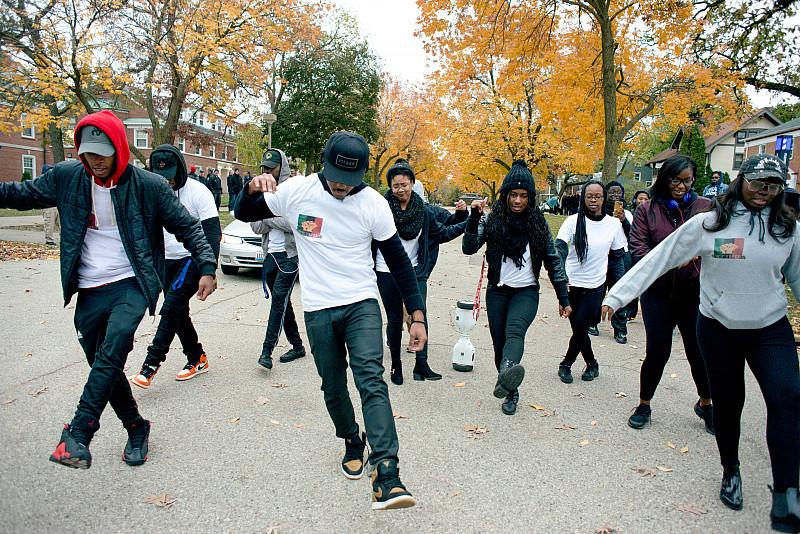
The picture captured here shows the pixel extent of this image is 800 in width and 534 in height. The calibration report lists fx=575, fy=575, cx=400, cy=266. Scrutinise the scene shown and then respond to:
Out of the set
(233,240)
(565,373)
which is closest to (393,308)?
(565,373)

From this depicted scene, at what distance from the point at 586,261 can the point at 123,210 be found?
168 inches

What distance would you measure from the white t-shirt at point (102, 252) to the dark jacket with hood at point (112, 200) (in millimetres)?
57

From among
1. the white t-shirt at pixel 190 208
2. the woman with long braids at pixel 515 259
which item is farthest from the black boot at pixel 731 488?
the white t-shirt at pixel 190 208

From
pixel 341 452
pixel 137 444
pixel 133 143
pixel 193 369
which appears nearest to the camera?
pixel 137 444

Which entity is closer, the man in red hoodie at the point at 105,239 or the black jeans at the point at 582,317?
the man in red hoodie at the point at 105,239

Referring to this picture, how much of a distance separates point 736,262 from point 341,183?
2268 millimetres

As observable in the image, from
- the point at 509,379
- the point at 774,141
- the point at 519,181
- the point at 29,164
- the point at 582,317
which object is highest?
the point at 774,141

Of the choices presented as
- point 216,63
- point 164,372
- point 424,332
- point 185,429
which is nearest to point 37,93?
point 216,63

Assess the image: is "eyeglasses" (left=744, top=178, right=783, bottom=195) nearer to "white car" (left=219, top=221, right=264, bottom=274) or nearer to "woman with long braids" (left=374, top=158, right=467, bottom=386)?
"woman with long braids" (left=374, top=158, right=467, bottom=386)

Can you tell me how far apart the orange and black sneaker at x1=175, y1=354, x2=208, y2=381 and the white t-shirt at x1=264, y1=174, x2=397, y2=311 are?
2527 millimetres

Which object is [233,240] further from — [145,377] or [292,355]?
[145,377]

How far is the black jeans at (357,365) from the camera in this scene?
289cm

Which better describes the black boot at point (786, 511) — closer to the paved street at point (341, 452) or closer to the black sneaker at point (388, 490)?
the paved street at point (341, 452)

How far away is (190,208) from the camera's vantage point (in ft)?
16.6
